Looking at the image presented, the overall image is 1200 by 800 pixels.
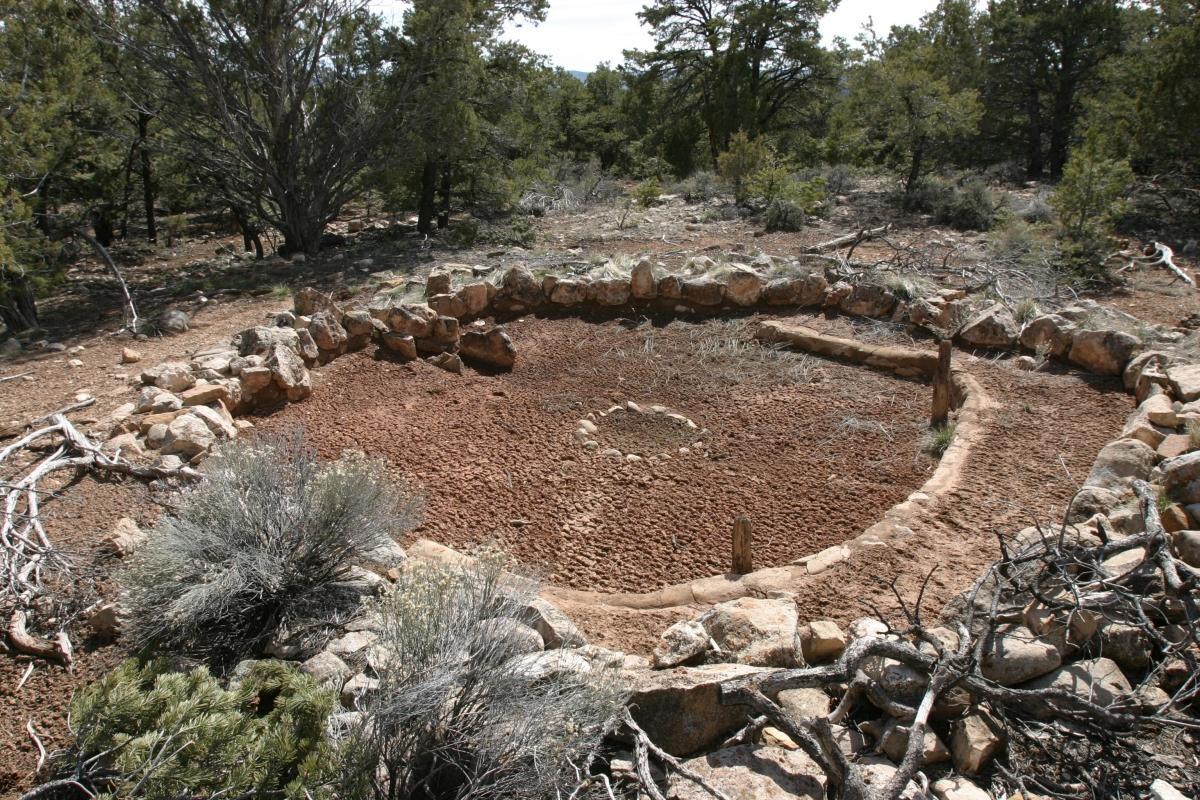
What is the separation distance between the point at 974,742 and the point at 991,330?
4.90 meters

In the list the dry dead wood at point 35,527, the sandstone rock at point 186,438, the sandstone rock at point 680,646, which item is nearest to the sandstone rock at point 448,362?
the sandstone rock at point 186,438

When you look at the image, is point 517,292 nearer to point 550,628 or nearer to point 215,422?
point 215,422

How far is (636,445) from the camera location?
583cm

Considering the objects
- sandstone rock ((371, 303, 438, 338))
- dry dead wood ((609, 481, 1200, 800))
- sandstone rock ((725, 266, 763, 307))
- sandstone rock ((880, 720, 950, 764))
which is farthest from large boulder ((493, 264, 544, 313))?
sandstone rock ((880, 720, 950, 764))

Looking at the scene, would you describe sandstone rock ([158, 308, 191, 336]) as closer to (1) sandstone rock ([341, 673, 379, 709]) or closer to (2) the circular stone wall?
(2) the circular stone wall

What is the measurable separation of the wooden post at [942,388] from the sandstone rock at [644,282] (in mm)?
3211

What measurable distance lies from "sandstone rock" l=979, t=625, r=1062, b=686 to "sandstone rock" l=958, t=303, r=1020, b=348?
4.30m

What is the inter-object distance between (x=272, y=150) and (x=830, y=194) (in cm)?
869

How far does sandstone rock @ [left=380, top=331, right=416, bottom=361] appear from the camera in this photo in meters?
7.08

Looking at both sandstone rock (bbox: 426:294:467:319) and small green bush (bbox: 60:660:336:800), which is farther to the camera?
sandstone rock (bbox: 426:294:467:319)

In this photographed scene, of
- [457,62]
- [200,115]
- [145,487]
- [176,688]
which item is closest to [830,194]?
[457,62]

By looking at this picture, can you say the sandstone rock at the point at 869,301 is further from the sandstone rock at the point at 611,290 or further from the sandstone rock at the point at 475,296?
the sandstone rock at the point at 475,296

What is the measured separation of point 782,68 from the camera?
1916cm

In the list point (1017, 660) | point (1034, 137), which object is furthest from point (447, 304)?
point (1034, 137)
